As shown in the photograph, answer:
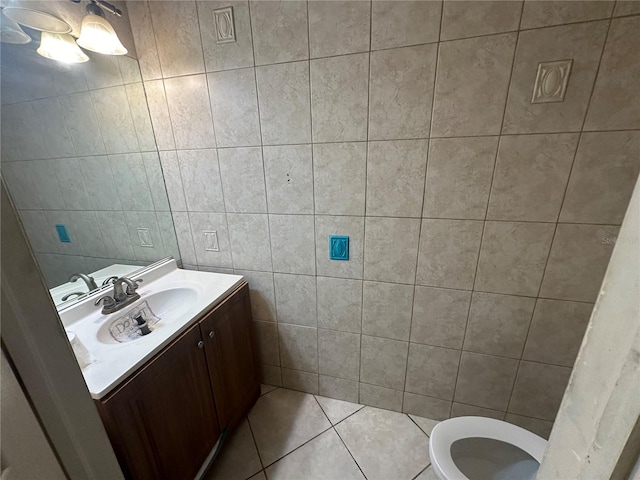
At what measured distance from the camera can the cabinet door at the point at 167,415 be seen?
767mm

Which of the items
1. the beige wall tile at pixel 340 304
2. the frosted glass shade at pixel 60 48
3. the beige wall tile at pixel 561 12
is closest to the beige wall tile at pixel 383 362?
the beige wall tile at pixel 340 304

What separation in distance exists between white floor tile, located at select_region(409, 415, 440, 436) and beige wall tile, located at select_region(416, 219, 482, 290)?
0.84 m

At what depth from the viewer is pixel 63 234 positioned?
1.08 m

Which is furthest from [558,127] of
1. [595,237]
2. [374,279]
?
[374,279]

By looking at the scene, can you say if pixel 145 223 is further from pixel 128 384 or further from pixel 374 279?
pixel 374 279

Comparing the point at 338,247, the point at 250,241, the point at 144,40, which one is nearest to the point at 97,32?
the point at 144,40

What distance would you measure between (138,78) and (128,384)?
1352 mm

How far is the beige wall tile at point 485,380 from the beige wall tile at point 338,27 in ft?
4.82

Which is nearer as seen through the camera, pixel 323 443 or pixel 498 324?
pixel 498 324

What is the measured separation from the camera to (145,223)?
4.59 feet

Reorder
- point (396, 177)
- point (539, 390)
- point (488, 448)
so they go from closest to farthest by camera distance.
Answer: point (488, 448)
point (396, 177)
point (539, 390)

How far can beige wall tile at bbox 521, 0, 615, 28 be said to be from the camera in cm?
80

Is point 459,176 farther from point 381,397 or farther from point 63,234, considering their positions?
point 63,234

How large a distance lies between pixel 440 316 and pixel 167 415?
3.94 feet
